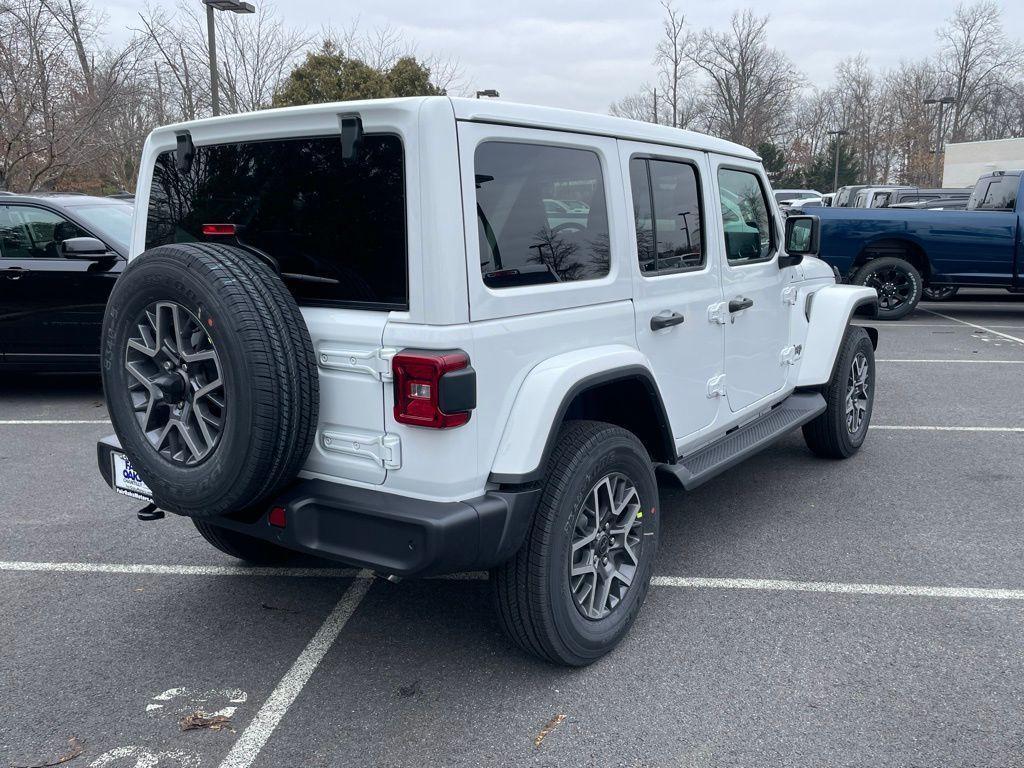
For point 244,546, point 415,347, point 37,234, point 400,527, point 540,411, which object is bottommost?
point 244,546

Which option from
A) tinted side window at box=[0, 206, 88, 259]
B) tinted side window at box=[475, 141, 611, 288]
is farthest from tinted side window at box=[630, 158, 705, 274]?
tinted side window at box=[0, 206, 88, 259]

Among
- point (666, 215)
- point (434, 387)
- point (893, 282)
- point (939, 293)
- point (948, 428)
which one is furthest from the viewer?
point (939, 293)

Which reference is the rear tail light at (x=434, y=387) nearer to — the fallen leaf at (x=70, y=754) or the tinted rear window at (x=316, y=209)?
the tinted rear window at (x=316, y=209)

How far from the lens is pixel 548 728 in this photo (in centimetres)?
279

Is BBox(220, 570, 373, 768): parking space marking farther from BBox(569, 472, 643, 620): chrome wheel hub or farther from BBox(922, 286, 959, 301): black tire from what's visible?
BBox(922, 286, 959, 301): black tire

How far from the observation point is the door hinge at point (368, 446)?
8.81 ft

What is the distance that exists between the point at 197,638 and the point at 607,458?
1784 mm

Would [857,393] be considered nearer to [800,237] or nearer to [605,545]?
[800,237]

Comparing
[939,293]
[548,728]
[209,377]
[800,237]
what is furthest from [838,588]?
[939,293]

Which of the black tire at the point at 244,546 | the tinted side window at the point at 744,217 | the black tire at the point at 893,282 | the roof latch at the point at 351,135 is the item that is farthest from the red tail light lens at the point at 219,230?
the black tire at the point at 893,282

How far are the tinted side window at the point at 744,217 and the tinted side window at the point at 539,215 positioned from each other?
1202 millimetres

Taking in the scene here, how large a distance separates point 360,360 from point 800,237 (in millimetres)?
3155

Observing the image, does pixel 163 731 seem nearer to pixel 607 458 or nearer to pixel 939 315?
pixel 607 458

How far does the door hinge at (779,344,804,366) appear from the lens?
191 inches
